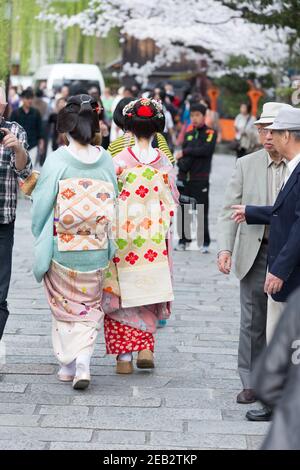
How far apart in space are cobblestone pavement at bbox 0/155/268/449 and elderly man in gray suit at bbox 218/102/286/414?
33 cm

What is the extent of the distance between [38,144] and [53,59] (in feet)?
63.5

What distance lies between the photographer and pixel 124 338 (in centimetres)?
650

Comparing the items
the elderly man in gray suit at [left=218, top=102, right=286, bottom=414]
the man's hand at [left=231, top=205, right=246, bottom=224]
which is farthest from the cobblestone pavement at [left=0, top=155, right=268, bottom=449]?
the man's hand at [left=231, top=205, right=246, bottom=224]

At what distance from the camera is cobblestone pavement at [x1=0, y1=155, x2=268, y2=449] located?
5020 millimetres

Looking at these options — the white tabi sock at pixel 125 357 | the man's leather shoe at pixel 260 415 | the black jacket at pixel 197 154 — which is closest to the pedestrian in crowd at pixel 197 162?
the black jacket at pixel 197 154

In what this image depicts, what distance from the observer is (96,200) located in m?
6.00

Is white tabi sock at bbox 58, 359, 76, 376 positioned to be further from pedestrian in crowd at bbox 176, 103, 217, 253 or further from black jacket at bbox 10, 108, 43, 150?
black jacket at bbox 10, 108, 43, 150

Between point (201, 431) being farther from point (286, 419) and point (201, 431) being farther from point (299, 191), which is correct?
point (286, 419)

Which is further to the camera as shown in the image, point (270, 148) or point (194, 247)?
point (194, 247)

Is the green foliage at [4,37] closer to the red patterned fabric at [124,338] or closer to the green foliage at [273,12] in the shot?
the green foliage at [273,12]

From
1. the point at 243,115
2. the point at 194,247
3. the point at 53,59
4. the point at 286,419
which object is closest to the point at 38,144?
the point at 243,115

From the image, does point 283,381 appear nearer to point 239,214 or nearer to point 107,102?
point 239,214

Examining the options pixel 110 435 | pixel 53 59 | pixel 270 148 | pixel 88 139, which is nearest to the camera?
pixel 110 435

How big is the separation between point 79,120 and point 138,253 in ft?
3.30
